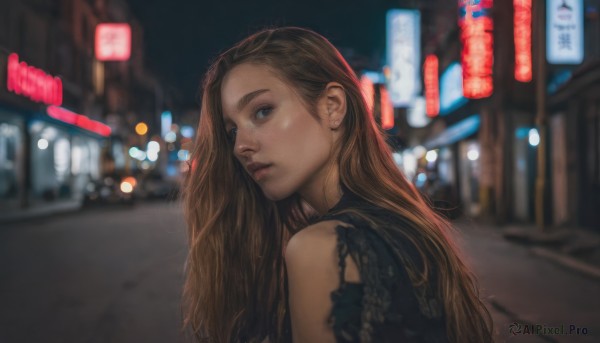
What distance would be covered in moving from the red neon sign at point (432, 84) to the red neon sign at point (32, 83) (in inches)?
686

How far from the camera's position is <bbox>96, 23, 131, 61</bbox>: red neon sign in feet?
112

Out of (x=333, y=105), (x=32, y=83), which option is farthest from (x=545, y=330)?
(x=32, y=83)

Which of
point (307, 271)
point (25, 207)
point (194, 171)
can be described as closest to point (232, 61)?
point (194, 171)

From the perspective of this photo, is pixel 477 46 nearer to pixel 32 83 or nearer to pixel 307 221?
pixel 307 221

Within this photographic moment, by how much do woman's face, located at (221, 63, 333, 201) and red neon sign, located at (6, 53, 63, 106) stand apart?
20.8 m

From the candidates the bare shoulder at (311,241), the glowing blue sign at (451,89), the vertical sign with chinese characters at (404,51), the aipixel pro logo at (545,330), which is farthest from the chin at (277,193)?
the vertical sign with chinese characters at (404,51)

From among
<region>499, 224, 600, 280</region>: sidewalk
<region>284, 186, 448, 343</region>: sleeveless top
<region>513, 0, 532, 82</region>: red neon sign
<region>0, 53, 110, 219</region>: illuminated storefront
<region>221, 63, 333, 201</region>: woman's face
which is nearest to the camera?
<region>284, 186, 448, 343</region>: sleeveless top

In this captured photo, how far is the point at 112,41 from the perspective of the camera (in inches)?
1350

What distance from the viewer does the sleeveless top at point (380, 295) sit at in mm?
1107

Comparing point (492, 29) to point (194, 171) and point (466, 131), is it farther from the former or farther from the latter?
point (194, 171)

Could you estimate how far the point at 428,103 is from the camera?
931 inches

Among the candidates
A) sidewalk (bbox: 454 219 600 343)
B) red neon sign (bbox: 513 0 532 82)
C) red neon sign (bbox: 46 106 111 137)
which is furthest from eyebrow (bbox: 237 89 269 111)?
red neon sign (bbox: 46 106 111 137)

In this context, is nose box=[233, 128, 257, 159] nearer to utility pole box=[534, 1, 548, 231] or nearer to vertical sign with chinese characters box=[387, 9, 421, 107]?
utility pole box=[534, 1, 548, 231]

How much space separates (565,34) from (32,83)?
66.0 feet
